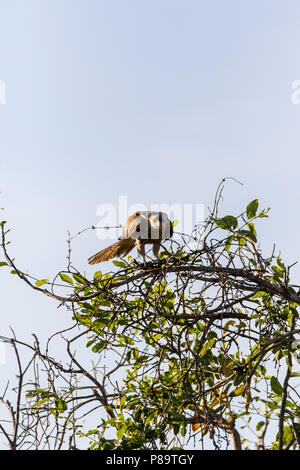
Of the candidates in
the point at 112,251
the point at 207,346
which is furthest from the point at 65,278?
the point at 112,251

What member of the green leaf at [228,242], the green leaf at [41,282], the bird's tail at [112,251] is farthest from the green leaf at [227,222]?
the bird's tail at [112,251]

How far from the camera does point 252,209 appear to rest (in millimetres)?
3330

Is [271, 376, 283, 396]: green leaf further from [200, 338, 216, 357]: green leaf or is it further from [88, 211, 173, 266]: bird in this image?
[88, 211, 173, 266]: bird

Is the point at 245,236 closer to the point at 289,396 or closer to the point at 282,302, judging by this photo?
the point at 282,302

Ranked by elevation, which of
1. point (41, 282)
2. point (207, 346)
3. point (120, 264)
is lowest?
point (207, 346)

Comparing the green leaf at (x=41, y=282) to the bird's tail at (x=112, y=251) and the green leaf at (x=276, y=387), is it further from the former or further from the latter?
the bird's tail at (x=112, y=251)

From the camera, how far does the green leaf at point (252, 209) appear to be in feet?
10.9

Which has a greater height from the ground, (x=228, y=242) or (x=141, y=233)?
(x=141, y=233)

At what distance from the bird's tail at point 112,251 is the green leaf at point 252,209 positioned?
1.69m

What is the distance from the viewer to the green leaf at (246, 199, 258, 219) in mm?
3326

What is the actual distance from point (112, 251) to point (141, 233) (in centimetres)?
39

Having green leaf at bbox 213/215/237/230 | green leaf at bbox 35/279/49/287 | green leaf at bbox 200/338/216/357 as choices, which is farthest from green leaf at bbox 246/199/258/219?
green leaf at bbox 35/279/49/287

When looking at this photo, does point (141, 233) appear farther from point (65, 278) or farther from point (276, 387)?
point (276, 387)
